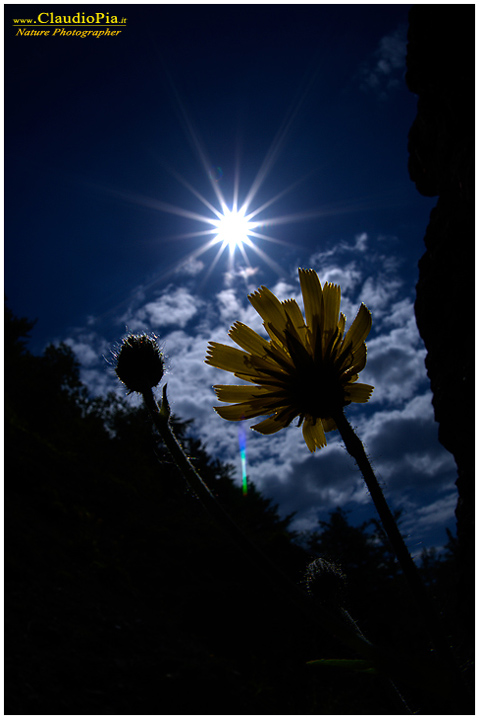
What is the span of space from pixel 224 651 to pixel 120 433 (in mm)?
20642

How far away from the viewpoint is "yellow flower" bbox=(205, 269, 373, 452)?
91 centimetres

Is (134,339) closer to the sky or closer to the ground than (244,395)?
closer to the sky

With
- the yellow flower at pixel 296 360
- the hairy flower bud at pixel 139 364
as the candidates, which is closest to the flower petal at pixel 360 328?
the yellow flower at pixel 296 360

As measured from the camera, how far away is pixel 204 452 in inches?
995

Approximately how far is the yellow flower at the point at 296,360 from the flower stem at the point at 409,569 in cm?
18

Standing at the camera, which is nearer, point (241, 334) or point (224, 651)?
point (241, 334)

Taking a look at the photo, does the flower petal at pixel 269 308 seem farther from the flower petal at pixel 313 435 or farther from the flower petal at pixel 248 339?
the flower petal at pixel 313 435

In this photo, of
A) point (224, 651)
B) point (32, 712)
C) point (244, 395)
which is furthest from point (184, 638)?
point (244, 395)

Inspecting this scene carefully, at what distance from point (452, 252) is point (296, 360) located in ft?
9.34

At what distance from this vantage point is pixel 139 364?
850mm

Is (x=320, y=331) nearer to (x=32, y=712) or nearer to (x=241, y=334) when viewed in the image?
(x=241, y=334)

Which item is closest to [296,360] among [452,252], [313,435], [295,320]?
[295,320]

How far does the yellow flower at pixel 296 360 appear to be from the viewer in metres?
0.91

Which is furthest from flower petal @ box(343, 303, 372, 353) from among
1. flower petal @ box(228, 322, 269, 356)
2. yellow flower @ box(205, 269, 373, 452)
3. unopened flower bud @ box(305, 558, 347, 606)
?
unopened flower bud @ box(305, 558, 347, 606)
